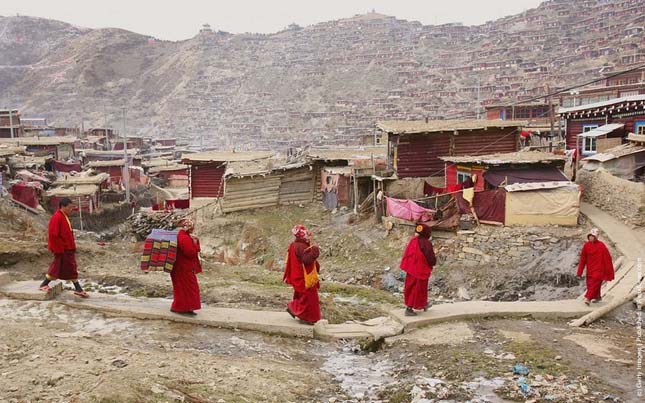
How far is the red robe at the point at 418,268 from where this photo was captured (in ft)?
27.3

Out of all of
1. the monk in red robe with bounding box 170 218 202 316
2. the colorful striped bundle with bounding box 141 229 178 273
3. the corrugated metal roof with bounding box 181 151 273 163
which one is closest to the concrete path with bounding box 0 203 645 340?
the monk in red robe with bounding box 170 218 202 316

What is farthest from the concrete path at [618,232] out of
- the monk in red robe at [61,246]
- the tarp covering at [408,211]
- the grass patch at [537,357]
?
the monk in red robe at [61,246]

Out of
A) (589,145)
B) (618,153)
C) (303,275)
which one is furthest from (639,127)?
(303,275)

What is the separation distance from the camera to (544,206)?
1569cm

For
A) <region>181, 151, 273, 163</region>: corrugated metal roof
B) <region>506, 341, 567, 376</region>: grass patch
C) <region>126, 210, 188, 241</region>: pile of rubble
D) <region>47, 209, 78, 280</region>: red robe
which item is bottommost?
<region>126, 210, 188, 241</region>: pile of rubble

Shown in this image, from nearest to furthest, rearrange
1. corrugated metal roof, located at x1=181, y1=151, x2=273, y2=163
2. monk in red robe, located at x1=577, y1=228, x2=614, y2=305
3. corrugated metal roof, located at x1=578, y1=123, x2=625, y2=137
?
monk in red robe, located at x1=577, y1=228, x2=614, y2=305 → corrugated metal roof, located at x1=578, y1=123, x2=625, y2=137 → corrugated metal roof, located at x1=181, y1=151, x2=273, y2=163

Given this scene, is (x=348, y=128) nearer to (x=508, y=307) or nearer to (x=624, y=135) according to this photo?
(x=624, y=135)

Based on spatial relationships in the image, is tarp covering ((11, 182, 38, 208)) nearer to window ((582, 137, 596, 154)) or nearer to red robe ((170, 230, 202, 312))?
red robe ((170, 230, 202, 312))

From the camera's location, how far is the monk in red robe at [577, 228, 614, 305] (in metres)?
8.91

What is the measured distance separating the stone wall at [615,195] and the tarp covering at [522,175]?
1078 mm

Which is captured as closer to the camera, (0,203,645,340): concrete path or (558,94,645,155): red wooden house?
(0,203,645,340): concrete path

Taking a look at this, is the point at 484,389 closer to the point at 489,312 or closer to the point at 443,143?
the point at 489,312

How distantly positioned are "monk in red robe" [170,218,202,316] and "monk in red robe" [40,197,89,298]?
1806 millimetres

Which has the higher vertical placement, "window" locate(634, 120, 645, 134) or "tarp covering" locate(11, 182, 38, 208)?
"window" locate(634, 120, 645, 134)
